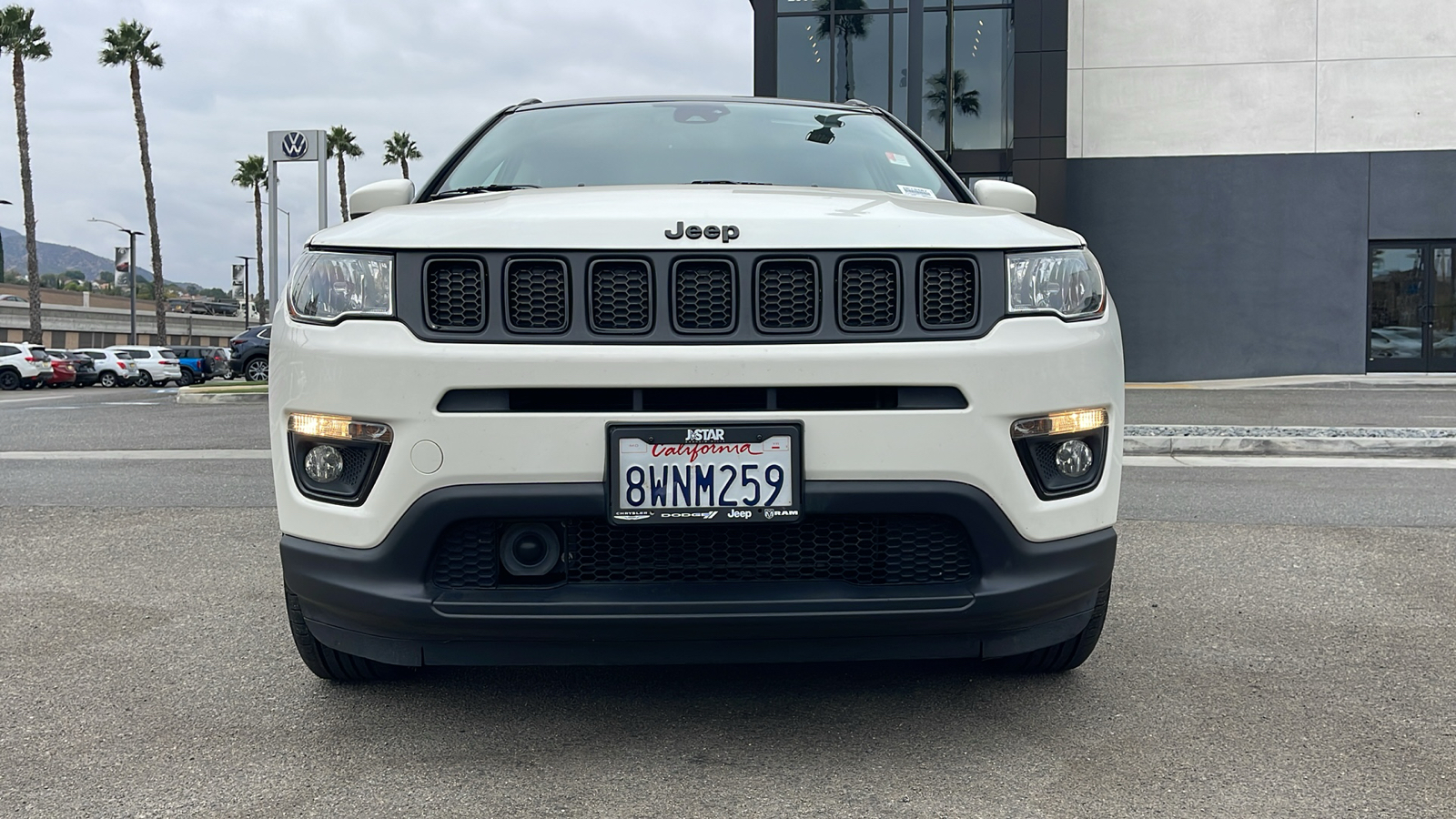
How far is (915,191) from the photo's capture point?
3273 mm

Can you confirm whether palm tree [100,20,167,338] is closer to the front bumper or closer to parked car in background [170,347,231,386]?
parked car in background [170,347,231,386]

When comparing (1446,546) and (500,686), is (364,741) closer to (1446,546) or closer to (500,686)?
(500,686)

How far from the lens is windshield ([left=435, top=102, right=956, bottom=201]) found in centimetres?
330

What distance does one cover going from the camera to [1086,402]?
2.41 meters

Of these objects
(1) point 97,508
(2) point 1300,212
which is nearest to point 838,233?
(1) point 97,508

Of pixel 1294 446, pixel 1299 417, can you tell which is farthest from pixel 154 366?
pixel 1294 446

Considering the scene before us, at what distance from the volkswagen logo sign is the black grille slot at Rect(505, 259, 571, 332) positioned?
18.8 metres

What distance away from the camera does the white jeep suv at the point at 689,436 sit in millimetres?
2236

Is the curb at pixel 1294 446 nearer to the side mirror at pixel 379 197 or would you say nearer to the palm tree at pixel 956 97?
the side mirror at pixel 379 197

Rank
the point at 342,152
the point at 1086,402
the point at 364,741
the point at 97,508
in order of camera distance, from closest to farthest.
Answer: the point at 1086,402
the point at 364,741
the point at 97,508
the point at 342,152

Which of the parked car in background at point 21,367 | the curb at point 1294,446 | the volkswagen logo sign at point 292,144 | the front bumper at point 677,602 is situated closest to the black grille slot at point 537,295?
the front bumper at point 677,602

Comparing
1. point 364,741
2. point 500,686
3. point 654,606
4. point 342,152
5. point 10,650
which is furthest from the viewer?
point 342,152

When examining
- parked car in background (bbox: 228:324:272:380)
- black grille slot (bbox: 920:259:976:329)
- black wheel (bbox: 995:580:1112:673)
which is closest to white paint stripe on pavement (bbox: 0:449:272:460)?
black wheel (bbox: 995:580:1112:673)

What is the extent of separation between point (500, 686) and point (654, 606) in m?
0.90
